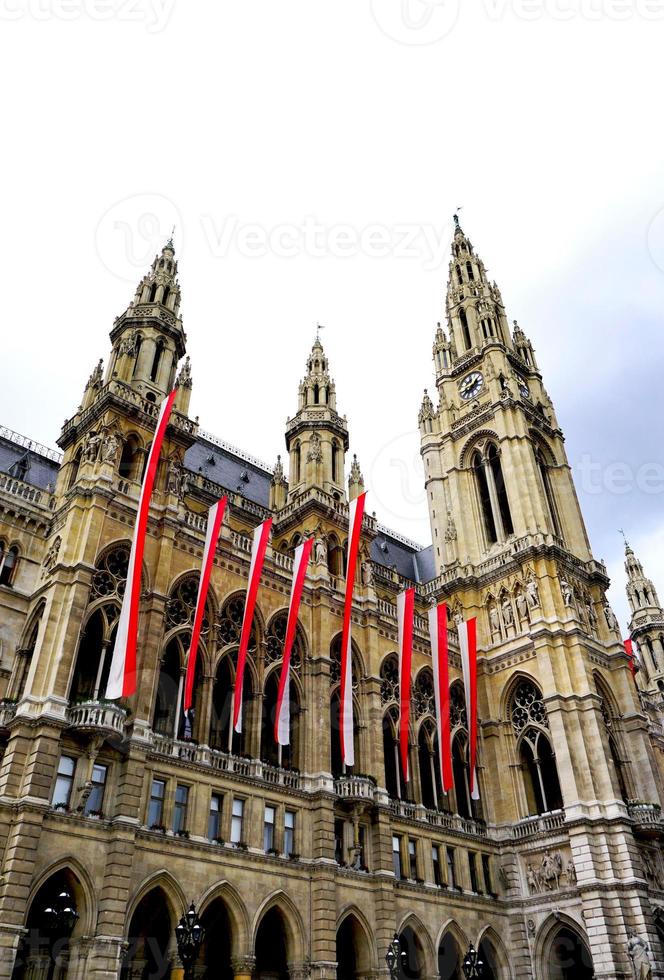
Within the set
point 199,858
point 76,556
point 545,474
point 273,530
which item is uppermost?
point 545,474

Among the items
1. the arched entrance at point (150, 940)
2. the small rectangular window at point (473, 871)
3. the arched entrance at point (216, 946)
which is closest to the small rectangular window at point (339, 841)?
the arched entrance at point (216, 946)

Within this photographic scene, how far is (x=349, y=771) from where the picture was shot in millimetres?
36812

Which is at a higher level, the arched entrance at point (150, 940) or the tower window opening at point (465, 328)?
the tower window opening at point (465, 328)

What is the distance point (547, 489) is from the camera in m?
58.6

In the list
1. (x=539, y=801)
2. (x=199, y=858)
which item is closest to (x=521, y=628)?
(x=539, y=801)

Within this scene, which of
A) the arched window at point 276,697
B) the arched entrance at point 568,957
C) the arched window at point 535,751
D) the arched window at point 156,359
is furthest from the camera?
the arched window at point 535,751

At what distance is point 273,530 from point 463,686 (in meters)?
15.0

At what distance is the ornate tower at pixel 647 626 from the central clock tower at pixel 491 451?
29982mm

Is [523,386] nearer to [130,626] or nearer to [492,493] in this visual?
[492,493]

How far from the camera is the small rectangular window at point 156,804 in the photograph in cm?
2862

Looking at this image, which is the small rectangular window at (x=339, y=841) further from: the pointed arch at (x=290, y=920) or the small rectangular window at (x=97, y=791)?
the small rectangular window at (x=97, y=791)

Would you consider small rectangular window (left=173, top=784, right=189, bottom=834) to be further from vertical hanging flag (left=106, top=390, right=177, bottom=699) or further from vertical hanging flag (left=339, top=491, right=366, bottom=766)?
vertical hanging flag (left=339, top=491, right=366, bottom=766)

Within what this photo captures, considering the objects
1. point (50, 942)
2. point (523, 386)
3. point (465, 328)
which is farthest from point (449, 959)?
point (465, 328)

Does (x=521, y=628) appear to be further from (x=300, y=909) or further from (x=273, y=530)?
(x=300, y=909)
